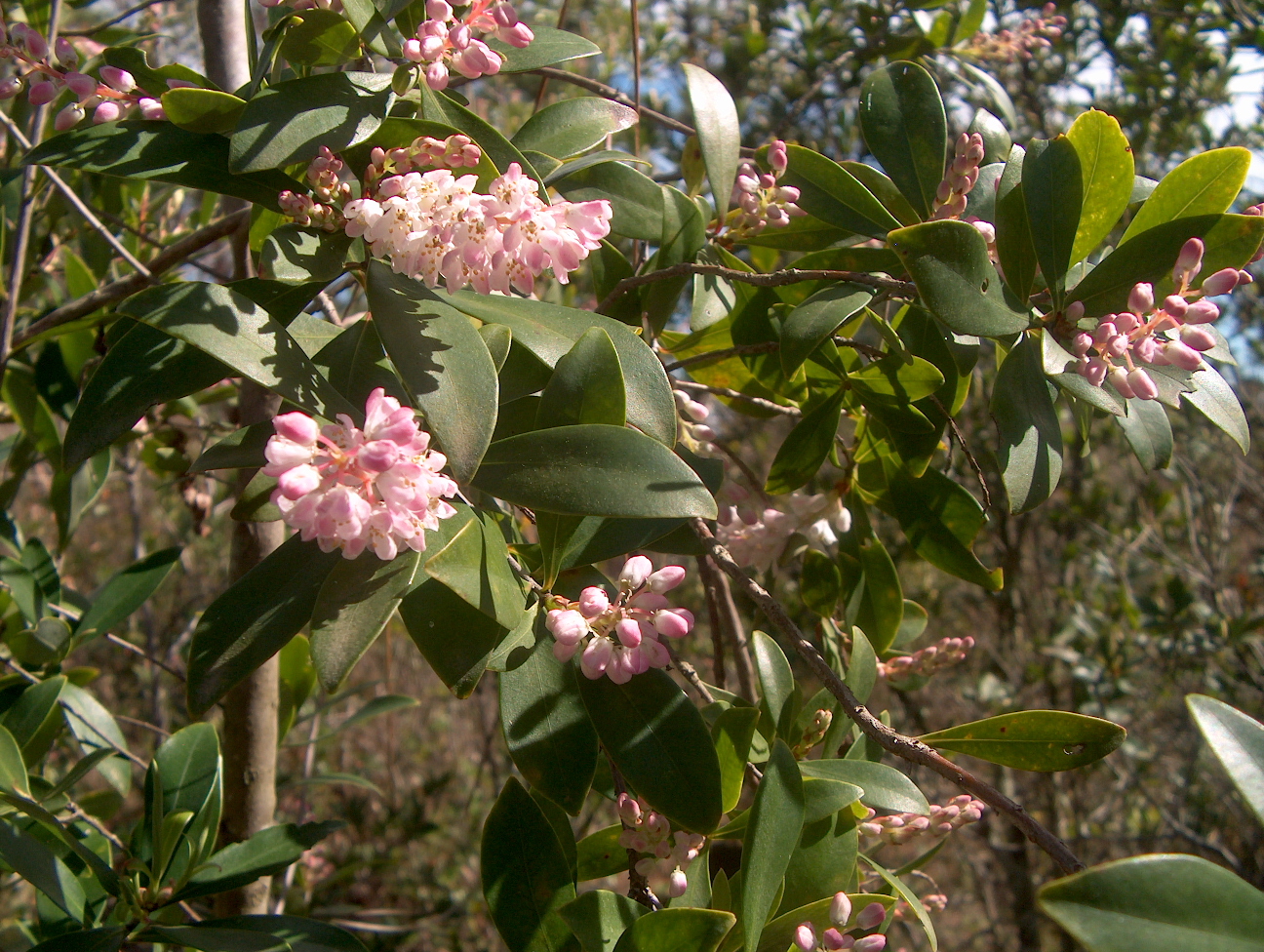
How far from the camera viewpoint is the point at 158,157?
0.93m

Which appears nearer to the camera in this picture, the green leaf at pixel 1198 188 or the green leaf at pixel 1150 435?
the green leaf at pixel 1198 188

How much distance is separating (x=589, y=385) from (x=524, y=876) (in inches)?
21.9

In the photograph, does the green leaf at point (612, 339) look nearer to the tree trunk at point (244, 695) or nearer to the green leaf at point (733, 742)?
the green leaf at point (733, 742)

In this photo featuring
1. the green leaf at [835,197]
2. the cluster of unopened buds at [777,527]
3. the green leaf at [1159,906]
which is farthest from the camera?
the cluster of unopened buds at [777,527]

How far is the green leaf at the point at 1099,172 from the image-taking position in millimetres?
986

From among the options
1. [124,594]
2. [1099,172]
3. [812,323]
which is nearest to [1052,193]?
[1099,172]

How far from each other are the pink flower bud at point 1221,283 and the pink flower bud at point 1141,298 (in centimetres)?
7

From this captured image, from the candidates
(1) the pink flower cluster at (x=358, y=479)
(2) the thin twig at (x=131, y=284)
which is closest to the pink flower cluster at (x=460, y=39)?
(1) the pink flower cluster at (x=358, y=479)

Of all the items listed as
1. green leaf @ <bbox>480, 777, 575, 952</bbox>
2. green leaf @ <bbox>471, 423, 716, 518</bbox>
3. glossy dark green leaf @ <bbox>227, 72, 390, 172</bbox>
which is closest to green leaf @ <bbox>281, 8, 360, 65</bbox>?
glossy dark green leaf @ <bbox>227, 72, 390, 172</bbox>

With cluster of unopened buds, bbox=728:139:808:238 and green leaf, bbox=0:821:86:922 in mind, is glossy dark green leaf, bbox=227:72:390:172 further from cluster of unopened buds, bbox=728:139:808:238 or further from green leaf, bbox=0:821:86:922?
green leaf, bbox=0:821:86:922

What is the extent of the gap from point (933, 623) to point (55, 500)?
3151 millimetres

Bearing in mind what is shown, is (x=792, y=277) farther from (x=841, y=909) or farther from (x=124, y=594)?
(x=124, y=594)

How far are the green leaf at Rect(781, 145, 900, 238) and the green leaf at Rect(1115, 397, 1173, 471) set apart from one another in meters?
0.39

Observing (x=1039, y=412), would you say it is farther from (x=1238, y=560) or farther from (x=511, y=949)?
(x=1238, y=560)
